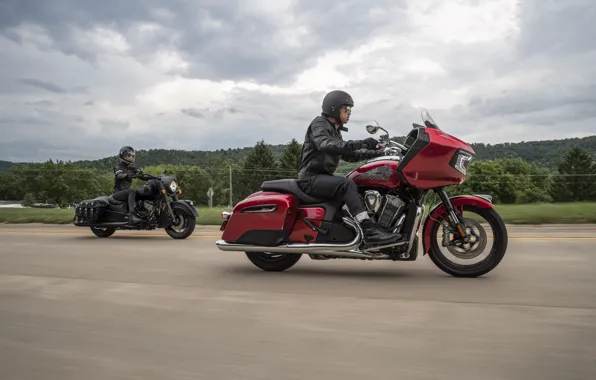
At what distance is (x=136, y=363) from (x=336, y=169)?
3.64 m

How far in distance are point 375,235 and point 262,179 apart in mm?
84476

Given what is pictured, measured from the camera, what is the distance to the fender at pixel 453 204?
5.64 metres

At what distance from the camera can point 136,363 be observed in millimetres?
2961

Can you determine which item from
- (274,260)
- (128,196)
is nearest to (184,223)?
(128,196)

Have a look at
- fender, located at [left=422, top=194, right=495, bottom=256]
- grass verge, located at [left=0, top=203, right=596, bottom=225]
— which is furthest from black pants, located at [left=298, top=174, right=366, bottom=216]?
grass verge, located at [left=0, top=203, right=596, bottom=225]

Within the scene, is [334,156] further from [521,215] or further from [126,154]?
[521,215]

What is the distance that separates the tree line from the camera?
276 ft

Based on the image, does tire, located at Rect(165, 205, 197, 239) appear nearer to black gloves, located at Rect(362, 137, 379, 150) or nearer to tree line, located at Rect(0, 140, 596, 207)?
black gloves, located at Rect(362, 137, 379, 150)

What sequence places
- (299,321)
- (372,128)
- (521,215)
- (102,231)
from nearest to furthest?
1. (299,321)
2. (372,128)
3. (102,231)
4. (521,215)

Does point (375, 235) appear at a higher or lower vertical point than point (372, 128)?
lower

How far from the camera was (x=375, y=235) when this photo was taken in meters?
5.66

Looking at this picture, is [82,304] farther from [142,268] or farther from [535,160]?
[535,160]

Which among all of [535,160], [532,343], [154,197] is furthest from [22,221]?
[535,160]

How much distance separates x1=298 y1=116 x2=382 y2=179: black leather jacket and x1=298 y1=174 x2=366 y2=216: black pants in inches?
4.8
